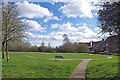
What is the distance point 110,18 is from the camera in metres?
9.59

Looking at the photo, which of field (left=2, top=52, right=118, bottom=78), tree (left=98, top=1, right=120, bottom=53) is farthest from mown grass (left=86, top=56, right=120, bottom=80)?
tree (left=98, top=1, right=120, bottom=53)

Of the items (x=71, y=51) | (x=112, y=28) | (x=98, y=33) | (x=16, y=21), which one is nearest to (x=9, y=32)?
(x=16, y=21)

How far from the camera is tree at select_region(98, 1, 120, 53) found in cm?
925

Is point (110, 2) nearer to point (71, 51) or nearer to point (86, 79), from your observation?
point (86, 79)

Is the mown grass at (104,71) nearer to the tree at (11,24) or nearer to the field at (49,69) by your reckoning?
the field at (49,69)

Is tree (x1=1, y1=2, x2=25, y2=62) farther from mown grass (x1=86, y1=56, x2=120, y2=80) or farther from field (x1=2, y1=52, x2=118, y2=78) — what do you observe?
mown grass (x1=86, y1=56, x2=120, y2=80)

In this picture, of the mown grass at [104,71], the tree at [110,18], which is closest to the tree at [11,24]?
the mown grass at [104,71]

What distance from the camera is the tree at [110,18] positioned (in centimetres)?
925

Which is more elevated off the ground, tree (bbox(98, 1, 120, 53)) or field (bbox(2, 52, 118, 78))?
tree (bbox(98, 1, 120, 53))

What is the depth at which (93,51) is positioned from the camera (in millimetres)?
61500

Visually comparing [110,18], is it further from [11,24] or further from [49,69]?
[11,24]

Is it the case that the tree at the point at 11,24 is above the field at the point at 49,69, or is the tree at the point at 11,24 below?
above

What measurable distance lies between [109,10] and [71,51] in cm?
4129

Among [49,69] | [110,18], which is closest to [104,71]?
[49,69]
